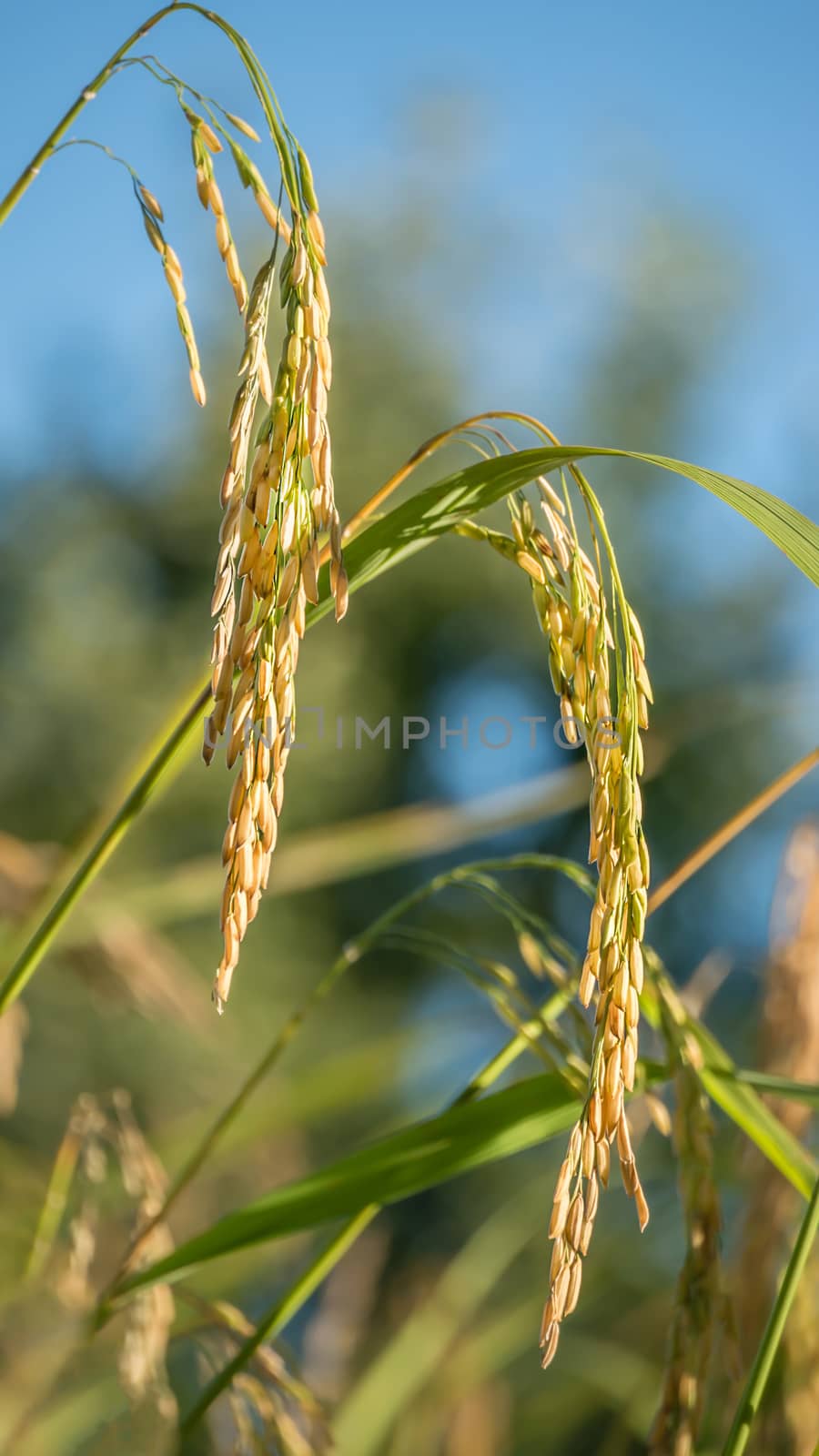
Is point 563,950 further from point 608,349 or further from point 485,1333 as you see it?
point 608,349

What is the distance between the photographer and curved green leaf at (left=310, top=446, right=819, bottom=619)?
208 millimetres

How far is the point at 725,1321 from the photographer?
0.90 ft

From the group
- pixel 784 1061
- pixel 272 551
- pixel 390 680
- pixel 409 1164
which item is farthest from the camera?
pixel 390 680

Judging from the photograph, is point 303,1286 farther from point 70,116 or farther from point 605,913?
point 70,116

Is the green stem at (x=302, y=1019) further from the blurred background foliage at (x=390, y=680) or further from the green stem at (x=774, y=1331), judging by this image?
the blurred background foliage at (x=390, y=680)

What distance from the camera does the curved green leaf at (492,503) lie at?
0.68 ft

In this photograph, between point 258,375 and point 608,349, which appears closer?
point 258,375

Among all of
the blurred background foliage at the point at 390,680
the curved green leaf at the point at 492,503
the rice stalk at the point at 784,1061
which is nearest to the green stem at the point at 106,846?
the curved green leaf at the point at 492,503

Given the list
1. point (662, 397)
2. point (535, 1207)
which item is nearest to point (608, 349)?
point (662, 397)

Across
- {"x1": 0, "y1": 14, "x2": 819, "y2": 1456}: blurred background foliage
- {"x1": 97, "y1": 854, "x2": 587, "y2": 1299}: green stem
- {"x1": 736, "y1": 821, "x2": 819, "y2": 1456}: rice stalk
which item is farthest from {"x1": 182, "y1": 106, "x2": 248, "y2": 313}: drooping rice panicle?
{"x1": 0, "y1": 14, "x2": 819, "y2": 1456}: blurred background foliage

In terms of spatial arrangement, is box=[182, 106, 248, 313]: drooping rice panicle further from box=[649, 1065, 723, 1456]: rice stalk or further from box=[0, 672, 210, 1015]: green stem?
box=[649, 1065, 723, 1456]: rice stalk

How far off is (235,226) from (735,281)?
1.20 meters

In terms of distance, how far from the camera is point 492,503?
0.24 metres

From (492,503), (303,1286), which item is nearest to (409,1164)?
(303,1286)
